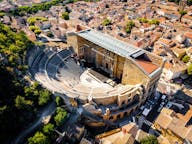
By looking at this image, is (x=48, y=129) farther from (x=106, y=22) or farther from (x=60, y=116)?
(x=106, y=22)

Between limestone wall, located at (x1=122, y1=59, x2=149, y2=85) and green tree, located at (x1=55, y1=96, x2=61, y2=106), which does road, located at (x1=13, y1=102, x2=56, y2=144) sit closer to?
green tree, located at (x1=55, y1=96, x2=61, y2=106)

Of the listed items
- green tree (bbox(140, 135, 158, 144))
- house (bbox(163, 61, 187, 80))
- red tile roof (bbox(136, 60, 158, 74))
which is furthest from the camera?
house (bbox(163, 61, 187, 80))

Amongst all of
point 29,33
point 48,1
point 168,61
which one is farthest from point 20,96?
point 48,1

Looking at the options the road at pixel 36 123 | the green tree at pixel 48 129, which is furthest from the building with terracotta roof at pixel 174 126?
the road at pixel 36 123

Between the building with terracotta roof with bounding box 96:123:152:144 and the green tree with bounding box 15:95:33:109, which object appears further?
the building with terracotta roof with bounding box 96:123:152:144

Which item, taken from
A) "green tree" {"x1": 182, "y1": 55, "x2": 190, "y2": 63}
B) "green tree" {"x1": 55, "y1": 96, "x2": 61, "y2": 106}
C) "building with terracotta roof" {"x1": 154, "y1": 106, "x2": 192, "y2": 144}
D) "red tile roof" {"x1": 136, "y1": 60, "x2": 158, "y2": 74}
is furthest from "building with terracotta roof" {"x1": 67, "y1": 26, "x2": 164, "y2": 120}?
"green tree" {"x1": 182, "y1": 55, "x2": 190, "y2": 63}

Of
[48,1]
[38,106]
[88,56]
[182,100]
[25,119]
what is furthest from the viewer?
[48,1]

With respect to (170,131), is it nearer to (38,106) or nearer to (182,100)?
(182,100)
